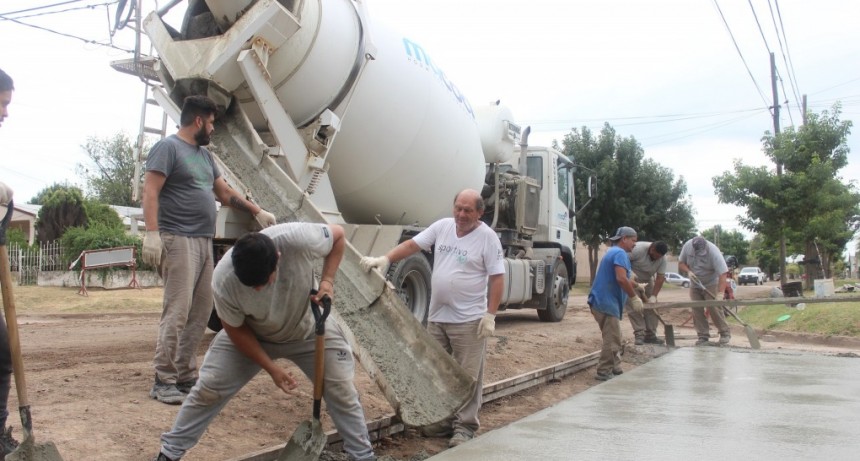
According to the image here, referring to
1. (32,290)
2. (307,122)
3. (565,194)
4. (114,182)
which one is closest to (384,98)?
(307,122)

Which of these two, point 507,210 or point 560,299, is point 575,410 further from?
point 560,299

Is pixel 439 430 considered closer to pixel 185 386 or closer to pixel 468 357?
pixel 468 357

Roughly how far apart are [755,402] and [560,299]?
8229 mm

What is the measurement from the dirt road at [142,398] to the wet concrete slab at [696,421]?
92cm

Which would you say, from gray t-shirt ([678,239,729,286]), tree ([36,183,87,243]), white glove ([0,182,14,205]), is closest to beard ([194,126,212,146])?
white glove ([0,182,14,205])

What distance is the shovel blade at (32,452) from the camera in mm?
2996

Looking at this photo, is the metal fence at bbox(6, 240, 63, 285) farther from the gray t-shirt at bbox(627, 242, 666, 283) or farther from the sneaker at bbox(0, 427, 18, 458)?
the sneaker at bbox(0, 427, 18, 458)

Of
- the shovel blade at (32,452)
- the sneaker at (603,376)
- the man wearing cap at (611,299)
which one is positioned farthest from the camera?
the sneaker at (603,376)

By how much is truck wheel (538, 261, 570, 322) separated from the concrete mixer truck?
351 cm

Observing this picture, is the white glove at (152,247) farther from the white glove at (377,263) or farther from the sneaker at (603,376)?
the sneaker at (603,376)

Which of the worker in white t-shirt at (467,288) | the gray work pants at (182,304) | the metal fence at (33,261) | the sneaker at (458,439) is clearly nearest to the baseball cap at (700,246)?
the worker in white t-shirt at (467,288)

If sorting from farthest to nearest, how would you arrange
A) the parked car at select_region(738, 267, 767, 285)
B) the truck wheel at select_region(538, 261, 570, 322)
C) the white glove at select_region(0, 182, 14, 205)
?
the parked car at select_region(738, 267, 767, 285) → the truck wheel at select_region(538, 261, 570, 322) → the white glove at select_region(0, 182, 14, 205)

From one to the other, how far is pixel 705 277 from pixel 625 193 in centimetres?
2180

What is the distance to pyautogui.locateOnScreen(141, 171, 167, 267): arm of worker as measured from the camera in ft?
13.5
